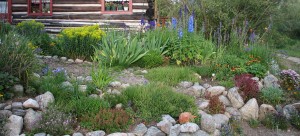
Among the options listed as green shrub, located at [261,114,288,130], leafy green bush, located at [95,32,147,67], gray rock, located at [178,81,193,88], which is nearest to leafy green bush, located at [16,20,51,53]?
leafy green bush, located at [95,32,147,67]

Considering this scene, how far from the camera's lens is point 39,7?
13242 millimetres

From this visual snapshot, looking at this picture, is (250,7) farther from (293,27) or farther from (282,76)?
(293,27)

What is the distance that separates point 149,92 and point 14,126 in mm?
1920

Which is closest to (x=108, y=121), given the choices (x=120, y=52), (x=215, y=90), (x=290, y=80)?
(x=215, y=90)

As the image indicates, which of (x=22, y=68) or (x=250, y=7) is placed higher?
(x=250, y=7)

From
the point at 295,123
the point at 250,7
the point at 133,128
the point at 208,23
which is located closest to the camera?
the point at 133,128

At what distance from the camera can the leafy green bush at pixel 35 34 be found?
8102 mm

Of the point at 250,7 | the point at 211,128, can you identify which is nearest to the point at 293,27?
the point at 250,7

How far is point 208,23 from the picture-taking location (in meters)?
10.4

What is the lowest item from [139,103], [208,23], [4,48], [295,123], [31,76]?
[295,123]

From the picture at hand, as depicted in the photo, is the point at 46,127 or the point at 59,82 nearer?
the point at 46,127

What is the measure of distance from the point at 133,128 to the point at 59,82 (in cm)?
145

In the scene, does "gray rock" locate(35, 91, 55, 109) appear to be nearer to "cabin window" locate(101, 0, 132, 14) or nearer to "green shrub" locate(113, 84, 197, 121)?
"green shrub" locate(113, 84, 197, 121)

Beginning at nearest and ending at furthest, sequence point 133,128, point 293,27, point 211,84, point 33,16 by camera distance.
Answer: point 133,128 < point 211,84 < point 33,16 < point 293,27
